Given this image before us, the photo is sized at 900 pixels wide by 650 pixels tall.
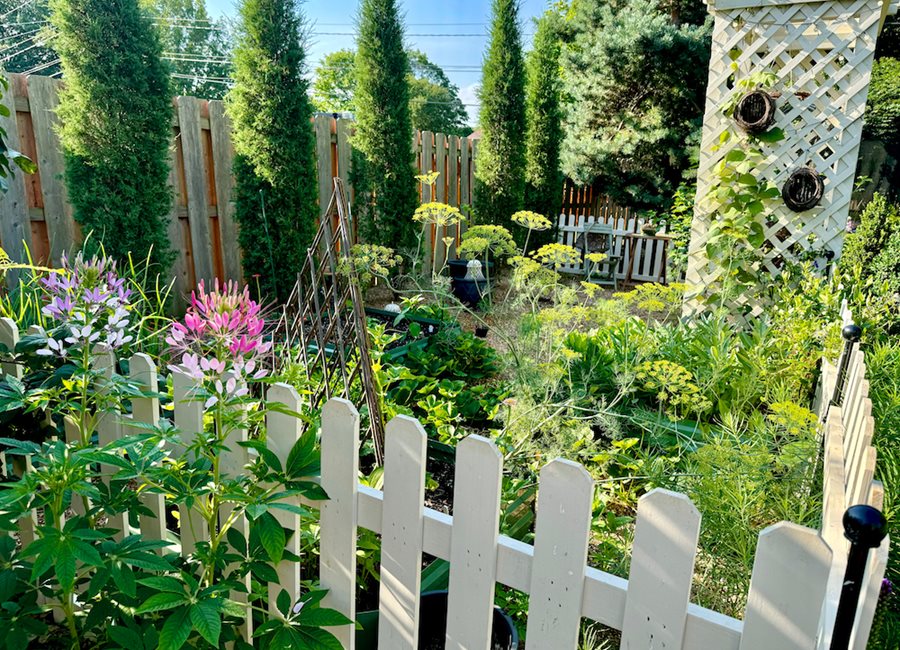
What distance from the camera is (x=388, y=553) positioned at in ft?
4.19

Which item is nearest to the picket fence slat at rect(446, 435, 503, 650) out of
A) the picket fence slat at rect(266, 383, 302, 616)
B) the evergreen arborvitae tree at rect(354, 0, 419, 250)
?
the picket fence slat at rect(266, 383, 302, 616)

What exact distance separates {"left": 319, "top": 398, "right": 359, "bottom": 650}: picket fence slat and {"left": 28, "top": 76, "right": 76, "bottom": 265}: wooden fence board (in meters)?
3.64

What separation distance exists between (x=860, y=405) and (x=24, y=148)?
15.9 ft

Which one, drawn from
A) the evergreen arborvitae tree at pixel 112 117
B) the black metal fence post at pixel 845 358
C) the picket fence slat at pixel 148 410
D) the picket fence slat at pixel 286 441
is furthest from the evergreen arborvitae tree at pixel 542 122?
the picket fence slat at pixel 286 441

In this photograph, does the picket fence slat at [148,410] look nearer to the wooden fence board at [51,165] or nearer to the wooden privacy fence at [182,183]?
the wooden privacy fence at [182,183]

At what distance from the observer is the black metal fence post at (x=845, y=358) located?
175cm

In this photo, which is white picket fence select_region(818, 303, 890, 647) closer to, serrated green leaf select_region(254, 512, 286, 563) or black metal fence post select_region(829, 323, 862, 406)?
black metal fence post select_region(829, 323, 862, 406)

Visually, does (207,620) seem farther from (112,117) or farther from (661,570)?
(112,117)

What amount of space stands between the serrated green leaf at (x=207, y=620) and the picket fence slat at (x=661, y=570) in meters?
0.69

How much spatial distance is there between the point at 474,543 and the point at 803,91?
401 cm

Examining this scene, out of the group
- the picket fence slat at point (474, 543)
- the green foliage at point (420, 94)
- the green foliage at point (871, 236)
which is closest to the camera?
the picket fence slat at point (474, 543)

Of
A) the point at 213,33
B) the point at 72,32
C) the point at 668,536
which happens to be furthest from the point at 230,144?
the point at 213,33

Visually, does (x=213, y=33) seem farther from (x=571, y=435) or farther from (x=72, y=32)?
(x=571, y=435)

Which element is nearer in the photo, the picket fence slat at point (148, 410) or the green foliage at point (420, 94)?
the picket fence slat at point (148, 410)
